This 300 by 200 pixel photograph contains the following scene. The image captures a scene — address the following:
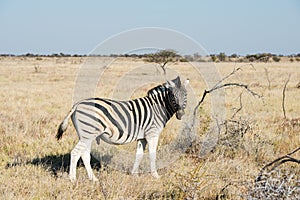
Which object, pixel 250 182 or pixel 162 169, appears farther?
pixel 162 169

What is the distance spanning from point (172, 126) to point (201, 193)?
423 cm

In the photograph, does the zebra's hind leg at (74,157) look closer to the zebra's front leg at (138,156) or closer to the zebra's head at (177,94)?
the zebra's front leg at (138,156)

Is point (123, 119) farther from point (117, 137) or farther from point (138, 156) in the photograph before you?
point (138, 156)

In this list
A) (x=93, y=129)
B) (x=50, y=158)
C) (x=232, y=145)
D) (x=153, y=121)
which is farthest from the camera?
(x=232, y=145)

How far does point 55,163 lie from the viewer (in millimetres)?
5953

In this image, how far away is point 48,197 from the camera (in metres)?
4.28

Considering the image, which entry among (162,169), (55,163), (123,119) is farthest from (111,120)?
(55,163)

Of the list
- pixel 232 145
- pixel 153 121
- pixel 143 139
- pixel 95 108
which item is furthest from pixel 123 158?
pixel 232 145

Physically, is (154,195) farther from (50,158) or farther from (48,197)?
(50,158)

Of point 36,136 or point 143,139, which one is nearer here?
point 143,139

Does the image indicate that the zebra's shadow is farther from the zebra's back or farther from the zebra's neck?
the zebra's neck

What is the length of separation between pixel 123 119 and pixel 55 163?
1628 millimetres

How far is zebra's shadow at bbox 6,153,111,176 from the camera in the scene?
5.54 meters

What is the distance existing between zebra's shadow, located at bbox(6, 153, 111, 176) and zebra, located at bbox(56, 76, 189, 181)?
2.09 feet
